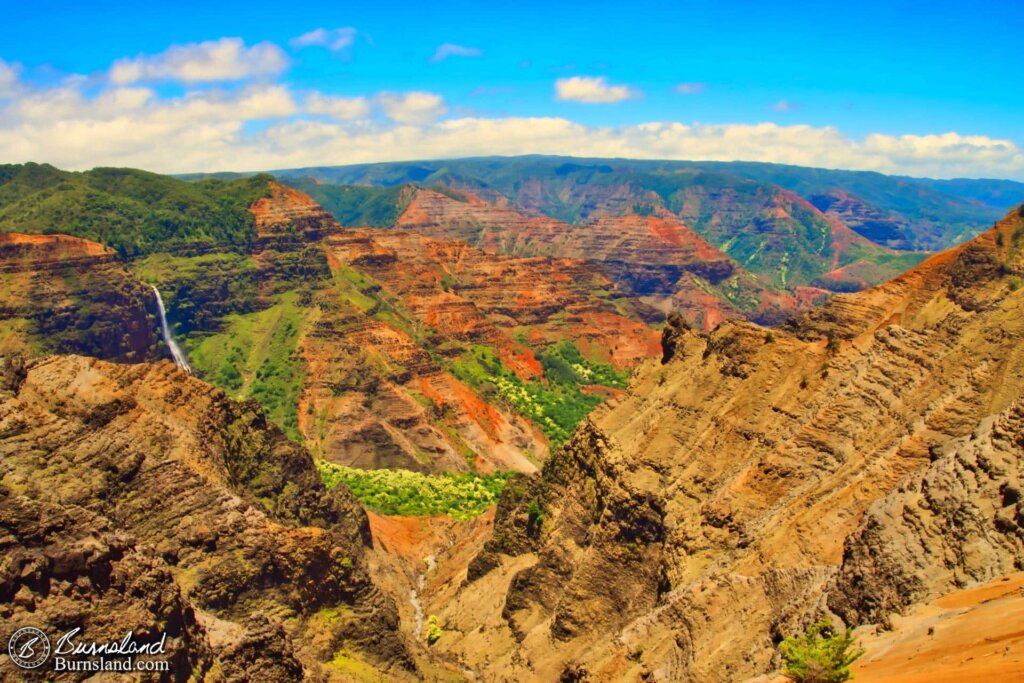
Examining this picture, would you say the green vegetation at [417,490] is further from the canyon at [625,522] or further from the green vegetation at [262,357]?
the green vegetation at [262,357]

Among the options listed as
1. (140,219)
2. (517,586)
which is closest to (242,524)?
(517,586)

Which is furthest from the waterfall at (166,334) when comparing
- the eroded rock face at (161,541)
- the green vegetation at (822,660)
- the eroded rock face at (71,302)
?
the green vegetation at (822,660)

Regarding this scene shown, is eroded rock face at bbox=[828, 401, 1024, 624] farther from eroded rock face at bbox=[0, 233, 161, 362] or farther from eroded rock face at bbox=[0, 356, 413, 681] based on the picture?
eroded rock face at bbox=[0, 233, 161, 362]

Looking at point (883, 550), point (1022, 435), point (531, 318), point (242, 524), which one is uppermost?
point (1022, 435)

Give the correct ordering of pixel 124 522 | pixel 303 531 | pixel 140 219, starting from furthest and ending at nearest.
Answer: pixel 140 219
pixel 303 531
pixel 124 522

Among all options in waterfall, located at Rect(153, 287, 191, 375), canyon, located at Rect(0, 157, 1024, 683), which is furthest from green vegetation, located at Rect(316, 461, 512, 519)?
waterfall, located at Rect(153, 287, 191, 375)

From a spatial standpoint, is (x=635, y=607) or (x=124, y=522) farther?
(x=635, y=607)

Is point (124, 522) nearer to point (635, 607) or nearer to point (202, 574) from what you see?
point (202, 574)
